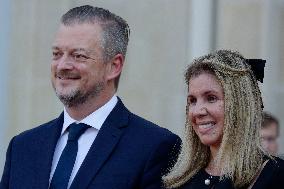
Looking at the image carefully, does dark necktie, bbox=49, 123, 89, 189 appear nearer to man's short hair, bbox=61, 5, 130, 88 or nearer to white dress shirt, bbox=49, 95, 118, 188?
white dress shirt, bbox=49, 95, 118, 188

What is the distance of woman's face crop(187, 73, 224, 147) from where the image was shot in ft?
12.1

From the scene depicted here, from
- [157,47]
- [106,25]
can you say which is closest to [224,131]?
[106,25]

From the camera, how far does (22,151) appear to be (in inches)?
165

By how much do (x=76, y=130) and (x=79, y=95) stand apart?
0.49 ft

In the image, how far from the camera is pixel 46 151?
4.09 meters

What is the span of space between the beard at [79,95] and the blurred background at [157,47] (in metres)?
2.03

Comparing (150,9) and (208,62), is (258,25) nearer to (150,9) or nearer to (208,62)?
(150,9)

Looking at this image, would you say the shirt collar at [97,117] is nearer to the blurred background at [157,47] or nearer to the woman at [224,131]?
the woman at [224,131]

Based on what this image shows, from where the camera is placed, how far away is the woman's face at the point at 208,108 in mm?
3688

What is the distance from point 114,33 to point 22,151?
0.65 metres

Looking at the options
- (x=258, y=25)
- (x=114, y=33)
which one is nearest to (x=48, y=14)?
(x=258, y=25)

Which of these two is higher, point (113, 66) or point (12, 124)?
point (113, 66)

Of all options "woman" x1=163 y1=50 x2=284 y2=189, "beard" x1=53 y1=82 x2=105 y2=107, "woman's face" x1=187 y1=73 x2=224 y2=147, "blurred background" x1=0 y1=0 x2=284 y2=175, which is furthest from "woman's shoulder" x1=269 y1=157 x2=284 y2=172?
"blurred background" x1=0 y1=0 x2=284 y2=175

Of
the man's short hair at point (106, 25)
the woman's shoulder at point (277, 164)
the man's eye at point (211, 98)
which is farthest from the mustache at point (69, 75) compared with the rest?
the woman's shoulder at point (277, 164)
